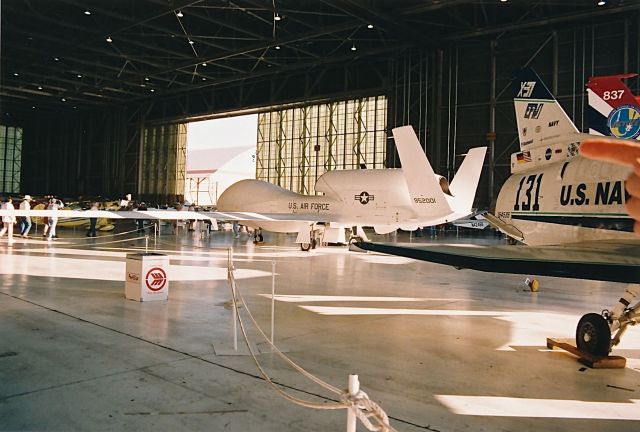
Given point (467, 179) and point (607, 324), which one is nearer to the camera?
point (607, 324)

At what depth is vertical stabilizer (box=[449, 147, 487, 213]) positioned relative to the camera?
16344mm

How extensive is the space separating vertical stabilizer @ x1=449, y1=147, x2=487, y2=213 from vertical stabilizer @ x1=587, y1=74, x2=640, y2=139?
18.0 feet

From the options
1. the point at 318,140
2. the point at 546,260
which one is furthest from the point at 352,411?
the point at 318,140

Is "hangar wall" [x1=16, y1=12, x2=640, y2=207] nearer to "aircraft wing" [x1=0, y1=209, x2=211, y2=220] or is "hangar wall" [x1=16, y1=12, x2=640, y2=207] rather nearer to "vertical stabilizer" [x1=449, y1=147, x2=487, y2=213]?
"vertical stabilizer" [x1=449, y1=147, x2=487, y2=213]

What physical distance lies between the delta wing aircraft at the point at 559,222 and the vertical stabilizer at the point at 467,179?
29.2ft

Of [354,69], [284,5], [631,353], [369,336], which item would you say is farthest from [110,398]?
[354,69]

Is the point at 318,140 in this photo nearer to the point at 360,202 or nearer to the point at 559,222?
the point at 360,202

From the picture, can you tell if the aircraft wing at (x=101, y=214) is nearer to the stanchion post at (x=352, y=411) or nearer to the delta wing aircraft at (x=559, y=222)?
the delta wing aircraft at (x=559, y=222)

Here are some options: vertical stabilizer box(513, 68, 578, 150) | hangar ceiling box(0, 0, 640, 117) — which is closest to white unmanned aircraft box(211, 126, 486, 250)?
vertical stabilizer box(513, 68, 578, 150)

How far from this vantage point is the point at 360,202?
59.4 feet

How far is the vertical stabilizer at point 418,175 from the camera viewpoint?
1292 cm

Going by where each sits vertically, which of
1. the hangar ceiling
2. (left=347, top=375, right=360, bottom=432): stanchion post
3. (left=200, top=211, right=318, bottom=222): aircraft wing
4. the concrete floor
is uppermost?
the hangar ceiling

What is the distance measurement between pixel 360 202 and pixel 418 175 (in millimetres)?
4849

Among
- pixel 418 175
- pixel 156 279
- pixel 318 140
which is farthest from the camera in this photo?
pixel 318 140
